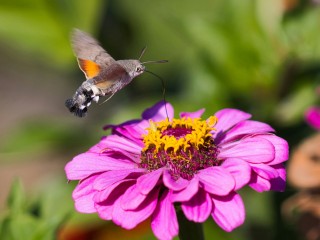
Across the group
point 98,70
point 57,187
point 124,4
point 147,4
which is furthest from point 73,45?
point 147,4

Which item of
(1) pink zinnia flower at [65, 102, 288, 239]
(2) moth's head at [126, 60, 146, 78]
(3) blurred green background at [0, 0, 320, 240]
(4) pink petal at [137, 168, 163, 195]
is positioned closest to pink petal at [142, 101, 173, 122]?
(1) pink zinnia flower at [65, 102, 288, 239]

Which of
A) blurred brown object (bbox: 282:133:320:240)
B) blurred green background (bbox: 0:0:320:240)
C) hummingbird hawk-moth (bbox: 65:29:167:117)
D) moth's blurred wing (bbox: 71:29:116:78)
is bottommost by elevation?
blurred brown object (bbox: 282:133:320:240)

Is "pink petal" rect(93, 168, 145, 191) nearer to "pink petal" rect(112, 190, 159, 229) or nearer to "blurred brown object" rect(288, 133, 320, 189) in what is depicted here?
"pink petal" rect(112, 190, 159, 229)

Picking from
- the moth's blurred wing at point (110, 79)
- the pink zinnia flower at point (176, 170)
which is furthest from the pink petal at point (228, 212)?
the moth's blurred wing at point (110, 79)

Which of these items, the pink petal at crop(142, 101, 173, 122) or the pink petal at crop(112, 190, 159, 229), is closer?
the pink petal at crop(112, 190, 159, 229)

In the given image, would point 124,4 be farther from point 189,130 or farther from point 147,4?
point 189,130

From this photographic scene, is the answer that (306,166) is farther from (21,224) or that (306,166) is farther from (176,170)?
(21,224)

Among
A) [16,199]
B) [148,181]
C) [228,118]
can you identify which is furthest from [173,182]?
[16,199]
